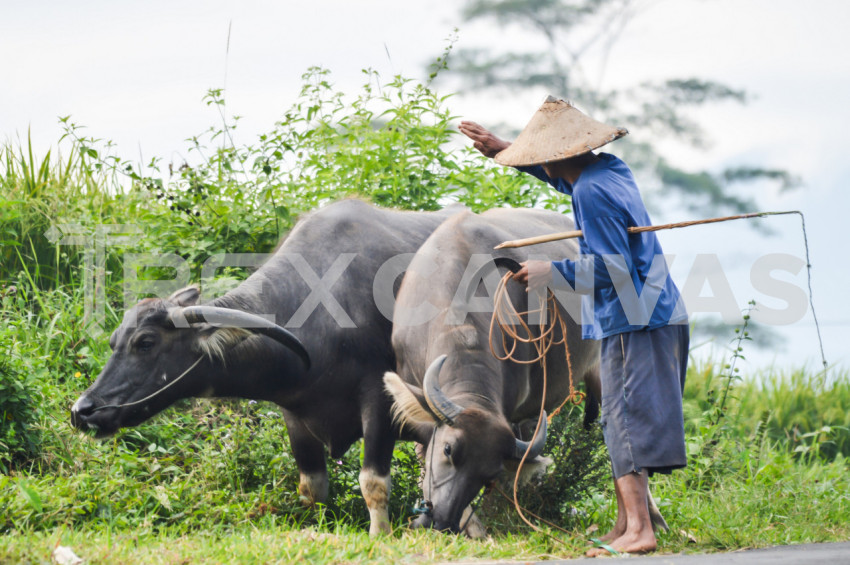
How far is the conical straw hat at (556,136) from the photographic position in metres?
4.80

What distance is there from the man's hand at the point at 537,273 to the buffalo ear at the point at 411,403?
88 centimetres

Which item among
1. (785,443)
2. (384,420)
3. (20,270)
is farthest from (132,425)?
(785,443)

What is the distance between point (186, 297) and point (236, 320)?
420 mm

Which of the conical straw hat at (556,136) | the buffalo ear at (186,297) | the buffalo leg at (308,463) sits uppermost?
the conical straw hat at (556,136)

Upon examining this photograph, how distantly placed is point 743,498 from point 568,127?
10.2 ft

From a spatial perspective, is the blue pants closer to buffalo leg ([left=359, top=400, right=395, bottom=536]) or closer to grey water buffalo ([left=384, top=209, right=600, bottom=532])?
grey water buffalo ([left=384, top=209, right=600, bottom=532])

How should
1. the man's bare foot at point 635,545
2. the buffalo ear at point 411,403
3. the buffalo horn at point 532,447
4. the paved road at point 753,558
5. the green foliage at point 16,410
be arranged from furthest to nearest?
1. the green foliage at point 16,410
2. the buffalo ear at point 411,403
3. the buffalo horn at point 532,447
4. the man's bare foot at point 635,545
5. the paved road at point 753,558

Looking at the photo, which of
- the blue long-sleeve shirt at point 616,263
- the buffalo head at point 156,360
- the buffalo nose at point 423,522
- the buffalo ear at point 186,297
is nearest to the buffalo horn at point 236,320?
the buffalo head at point 156,360

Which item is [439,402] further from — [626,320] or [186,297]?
[186,297]

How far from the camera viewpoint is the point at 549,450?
5766 mm

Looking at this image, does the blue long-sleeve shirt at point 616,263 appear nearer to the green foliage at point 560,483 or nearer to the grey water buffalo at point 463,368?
the grey water buffalo at point 463,368

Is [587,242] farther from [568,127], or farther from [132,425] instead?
[132,425]

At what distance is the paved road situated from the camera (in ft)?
13.6

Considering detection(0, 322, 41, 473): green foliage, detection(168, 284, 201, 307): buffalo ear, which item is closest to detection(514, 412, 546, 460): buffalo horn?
detection(168, 284, 201, 307): buffalo ear
